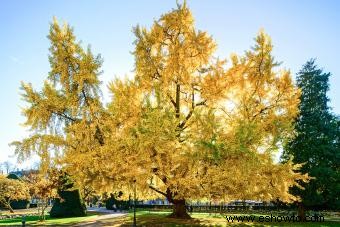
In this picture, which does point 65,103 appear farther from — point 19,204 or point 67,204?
point 19,204

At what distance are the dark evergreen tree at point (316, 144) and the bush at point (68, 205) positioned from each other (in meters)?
18.1

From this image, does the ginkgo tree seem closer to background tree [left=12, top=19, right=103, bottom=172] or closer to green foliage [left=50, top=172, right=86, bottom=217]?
background tree [left=12, top=19, right=103, bottom=172]

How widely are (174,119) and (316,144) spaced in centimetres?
1772

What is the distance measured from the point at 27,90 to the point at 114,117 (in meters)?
5.04

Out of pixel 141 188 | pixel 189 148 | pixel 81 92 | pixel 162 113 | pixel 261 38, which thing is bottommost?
pixel 141 188

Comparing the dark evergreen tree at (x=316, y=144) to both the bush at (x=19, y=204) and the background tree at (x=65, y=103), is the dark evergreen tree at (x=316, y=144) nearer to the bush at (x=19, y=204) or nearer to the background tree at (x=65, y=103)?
the background tree at (x=65, y=103)

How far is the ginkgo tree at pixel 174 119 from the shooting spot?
14.8m

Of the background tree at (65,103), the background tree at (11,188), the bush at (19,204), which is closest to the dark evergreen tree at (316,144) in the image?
the background tree at (65,103)

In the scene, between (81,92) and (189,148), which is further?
(81,92)

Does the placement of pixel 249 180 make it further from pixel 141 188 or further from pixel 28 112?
pixel 28 112

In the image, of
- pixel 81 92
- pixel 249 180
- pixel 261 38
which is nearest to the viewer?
pixel 249 180

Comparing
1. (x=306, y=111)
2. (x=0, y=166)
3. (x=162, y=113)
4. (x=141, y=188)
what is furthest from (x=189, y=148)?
(x=0, y=166)

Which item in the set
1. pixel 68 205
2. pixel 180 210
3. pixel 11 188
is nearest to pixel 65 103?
pixel 180 210

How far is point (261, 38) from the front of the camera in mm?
18328
